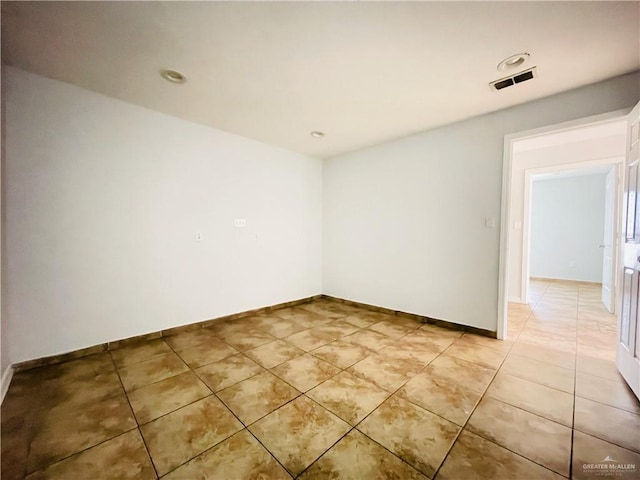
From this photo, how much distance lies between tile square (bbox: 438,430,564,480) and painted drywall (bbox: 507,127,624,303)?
3333 millimetres

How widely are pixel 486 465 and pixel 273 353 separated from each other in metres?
1.78

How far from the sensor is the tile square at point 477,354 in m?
2.28

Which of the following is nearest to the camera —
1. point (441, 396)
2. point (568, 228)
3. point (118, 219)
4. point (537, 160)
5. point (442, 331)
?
point (441, 396)

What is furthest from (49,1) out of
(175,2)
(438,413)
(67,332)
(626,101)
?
(626,101)

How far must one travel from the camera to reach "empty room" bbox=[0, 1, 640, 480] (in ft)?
4.72

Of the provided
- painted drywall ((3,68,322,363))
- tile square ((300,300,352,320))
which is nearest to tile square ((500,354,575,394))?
tile square ((300,300,352,320))

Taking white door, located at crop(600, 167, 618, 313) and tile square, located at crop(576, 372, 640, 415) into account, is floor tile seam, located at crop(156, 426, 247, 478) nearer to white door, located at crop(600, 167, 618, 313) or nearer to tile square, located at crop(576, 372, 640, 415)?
tile square, located at crop(576, 372, 640, 415)

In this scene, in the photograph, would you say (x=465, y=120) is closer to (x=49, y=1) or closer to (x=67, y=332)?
(x=49, y=1)

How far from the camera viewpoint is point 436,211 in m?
3.23

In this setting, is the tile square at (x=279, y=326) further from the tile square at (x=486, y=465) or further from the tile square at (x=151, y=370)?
the tile square at (x=486, y=465)

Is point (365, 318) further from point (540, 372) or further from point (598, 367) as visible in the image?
point (598, 367)

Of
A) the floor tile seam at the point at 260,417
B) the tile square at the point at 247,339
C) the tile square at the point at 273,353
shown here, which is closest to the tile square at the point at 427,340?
the tile square at the point at 273,353

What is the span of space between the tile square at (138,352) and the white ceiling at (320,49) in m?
2.52

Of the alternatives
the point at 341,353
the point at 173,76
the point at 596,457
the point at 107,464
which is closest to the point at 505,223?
the point at 596,457
